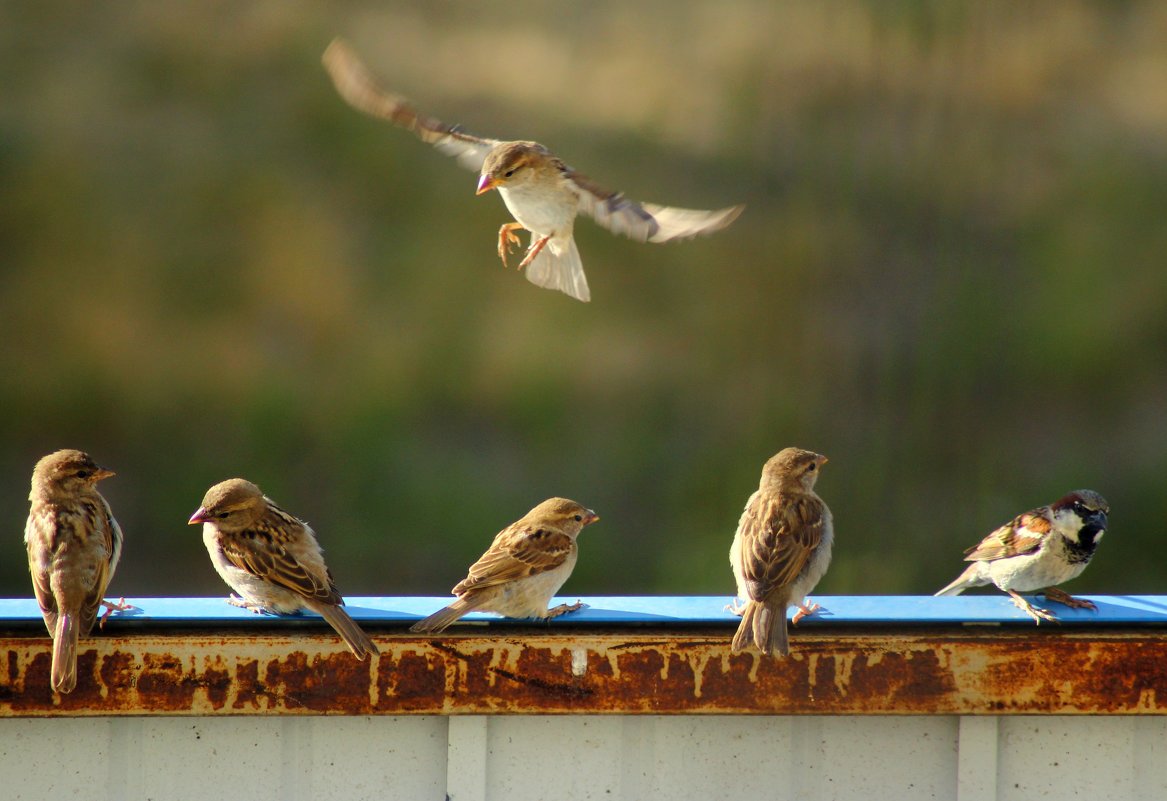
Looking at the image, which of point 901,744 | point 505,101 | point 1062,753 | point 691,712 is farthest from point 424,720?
point 505,101

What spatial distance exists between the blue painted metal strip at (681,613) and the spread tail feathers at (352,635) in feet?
0.25

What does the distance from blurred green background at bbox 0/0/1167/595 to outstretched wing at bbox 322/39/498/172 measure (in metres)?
2.35

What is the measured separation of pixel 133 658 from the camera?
236cm

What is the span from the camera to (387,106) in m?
2.82

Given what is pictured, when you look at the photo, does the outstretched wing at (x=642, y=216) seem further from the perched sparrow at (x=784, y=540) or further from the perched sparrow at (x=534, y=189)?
the perched sparrow at (x=784, y=540)

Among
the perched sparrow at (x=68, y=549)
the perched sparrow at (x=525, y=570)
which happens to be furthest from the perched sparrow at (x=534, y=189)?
the perched sparrow at (x=68, y=549)

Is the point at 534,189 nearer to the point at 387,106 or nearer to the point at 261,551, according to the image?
the point at 387,106

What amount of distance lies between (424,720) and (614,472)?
12.1 ft

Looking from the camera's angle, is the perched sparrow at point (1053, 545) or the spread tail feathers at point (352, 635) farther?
the perched sparrow at point (1053, 545)

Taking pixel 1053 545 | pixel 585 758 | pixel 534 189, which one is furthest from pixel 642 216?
pixel 1053 545

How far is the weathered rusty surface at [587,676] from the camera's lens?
235 centimetres

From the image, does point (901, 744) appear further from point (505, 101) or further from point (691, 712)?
point (505, 101)

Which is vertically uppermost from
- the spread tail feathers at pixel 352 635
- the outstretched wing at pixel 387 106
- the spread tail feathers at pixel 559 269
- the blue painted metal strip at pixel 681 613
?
the outstretched wing at pixel 387 106

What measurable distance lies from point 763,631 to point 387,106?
4.00 ft
